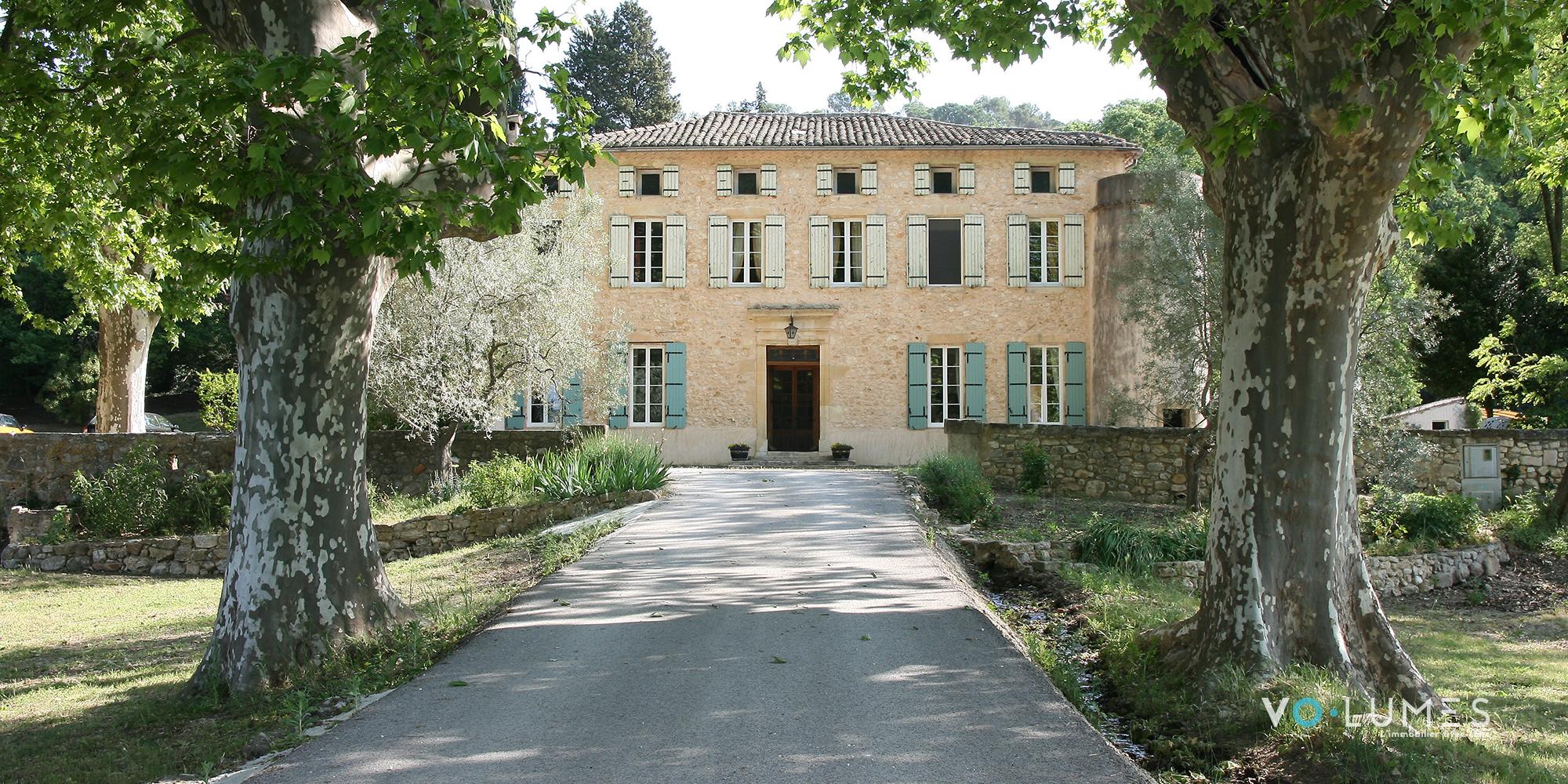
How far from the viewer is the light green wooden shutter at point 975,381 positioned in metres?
23.9

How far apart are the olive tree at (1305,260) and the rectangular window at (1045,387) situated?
18.2 m

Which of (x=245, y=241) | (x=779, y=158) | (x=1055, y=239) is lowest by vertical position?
(x=245, y=241)

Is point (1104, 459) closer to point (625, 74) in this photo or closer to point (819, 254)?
point (819, 254)

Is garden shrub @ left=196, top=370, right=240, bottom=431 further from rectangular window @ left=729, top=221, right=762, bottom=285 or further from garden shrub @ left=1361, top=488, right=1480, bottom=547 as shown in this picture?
garden shrub @ left=1361, top=488, right=1480, bottom=547

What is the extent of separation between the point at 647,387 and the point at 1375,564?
15730mm

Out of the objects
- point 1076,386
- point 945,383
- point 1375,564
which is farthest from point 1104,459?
point 945,383

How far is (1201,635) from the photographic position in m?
5.89

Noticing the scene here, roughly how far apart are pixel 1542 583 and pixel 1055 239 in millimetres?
13693

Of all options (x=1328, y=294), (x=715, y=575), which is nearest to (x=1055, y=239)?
(x=715, y=575)

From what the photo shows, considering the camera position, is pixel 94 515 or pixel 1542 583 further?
pixel 94 515

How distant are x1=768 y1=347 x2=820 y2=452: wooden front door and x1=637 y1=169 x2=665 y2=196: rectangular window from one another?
4.51 m

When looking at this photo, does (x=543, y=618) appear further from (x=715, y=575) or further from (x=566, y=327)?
(x=566, y=327)

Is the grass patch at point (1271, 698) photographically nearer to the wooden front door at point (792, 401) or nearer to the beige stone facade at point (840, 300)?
the beige stone facade at point (840, 300)

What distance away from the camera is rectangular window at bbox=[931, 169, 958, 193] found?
24.3 meters
